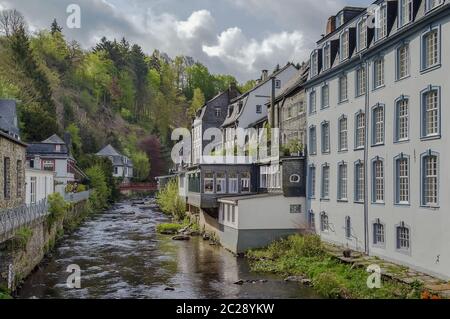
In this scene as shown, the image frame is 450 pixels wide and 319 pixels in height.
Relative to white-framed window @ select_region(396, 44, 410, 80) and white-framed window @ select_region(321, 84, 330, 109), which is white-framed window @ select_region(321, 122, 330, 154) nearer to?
white-framed window @ select_region(321, 84, 330, 109)

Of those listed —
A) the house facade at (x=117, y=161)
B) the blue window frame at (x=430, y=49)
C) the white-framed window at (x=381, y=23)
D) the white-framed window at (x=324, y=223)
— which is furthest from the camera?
the house facade at (x=117, y=161)

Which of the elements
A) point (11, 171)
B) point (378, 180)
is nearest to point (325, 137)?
point (378, 180)

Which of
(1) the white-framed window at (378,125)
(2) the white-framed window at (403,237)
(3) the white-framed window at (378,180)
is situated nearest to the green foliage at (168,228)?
(3) the white-framed window at (378,180)

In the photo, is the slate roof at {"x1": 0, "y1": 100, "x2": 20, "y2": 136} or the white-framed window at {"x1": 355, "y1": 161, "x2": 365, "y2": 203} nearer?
the white-framed window at {"x1": 355, "y1": 161, "x2": 365, "y2": 203}

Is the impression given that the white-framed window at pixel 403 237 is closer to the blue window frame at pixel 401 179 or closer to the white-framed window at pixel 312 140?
the blue window frame at pixel 401 179

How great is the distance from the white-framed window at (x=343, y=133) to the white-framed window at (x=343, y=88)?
111 cm

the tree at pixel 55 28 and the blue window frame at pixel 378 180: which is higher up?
the tree at pixel 55 28

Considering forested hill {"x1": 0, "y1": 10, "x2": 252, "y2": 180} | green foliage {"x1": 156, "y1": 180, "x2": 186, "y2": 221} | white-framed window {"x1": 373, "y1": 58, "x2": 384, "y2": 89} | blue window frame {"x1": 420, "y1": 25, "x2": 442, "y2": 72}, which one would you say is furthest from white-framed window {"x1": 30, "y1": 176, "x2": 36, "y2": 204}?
forested hill {"x1": 0, "y1": 10, "x2": 252, "y2": 180}

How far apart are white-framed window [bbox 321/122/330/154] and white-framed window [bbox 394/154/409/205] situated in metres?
7.07

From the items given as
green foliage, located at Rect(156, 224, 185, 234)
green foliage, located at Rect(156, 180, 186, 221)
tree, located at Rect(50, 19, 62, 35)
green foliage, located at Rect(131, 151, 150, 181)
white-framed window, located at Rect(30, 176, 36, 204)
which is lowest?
green foliage, located at Rect(156, 224, 185, 234)

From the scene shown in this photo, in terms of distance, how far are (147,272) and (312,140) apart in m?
13.2

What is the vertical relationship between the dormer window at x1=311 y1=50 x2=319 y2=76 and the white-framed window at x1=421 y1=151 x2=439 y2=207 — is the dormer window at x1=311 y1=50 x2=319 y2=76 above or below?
above

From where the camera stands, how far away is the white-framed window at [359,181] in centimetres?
2564

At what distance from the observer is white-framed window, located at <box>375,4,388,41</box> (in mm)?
23719
